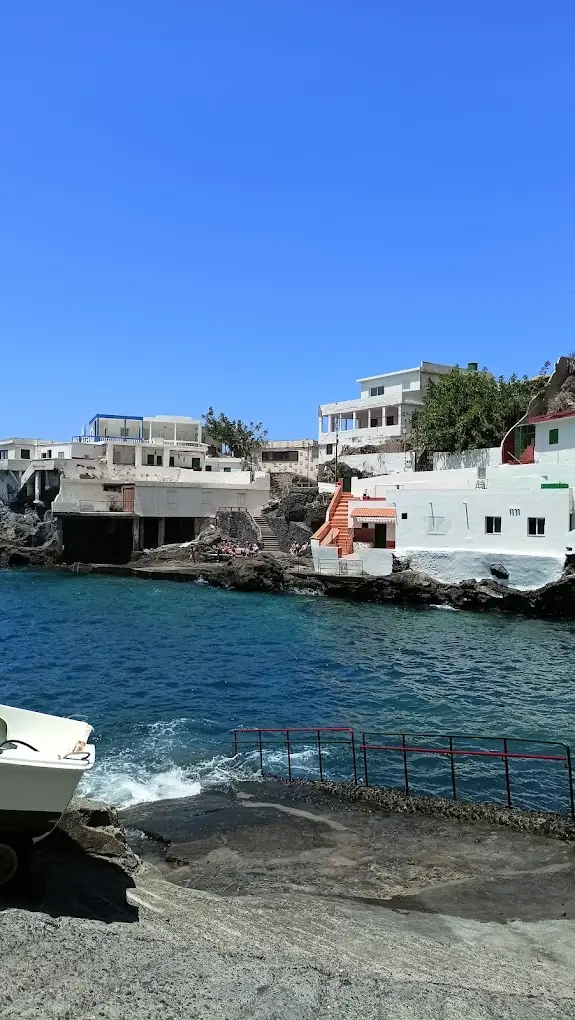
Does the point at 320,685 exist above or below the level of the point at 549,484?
below

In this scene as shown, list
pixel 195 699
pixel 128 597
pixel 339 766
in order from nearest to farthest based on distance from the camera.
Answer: pixel 339 766 → pixel 195 699 → pixel 128 597

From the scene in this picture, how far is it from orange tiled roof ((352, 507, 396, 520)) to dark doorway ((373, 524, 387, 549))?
1221 mm

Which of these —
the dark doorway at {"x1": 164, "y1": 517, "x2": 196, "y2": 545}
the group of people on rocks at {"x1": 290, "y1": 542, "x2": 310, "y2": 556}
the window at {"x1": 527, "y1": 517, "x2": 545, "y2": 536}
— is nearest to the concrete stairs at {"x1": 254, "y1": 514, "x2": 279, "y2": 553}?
the group of people on rocks at {"x1": 290, "y1": 542, "x2": 310, "y2": 556}

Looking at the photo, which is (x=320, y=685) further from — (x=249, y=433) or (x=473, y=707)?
(x=249, y=433)

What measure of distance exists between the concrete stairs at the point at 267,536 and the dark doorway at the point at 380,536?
10.4 meters

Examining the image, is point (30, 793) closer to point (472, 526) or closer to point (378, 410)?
point (472, 526)

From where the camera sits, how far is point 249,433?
244 ft

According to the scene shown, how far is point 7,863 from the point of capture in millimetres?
8594

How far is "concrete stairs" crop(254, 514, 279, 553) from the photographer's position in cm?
5284

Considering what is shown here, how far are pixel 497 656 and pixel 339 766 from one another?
1236cm

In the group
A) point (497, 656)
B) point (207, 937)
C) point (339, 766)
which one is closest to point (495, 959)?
point (207, 937)

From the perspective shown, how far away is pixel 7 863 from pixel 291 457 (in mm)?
62478

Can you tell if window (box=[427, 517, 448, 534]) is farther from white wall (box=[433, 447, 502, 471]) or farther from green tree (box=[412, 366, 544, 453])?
green tree (box=[412, 366, 544, 453])

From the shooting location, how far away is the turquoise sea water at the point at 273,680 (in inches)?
617
